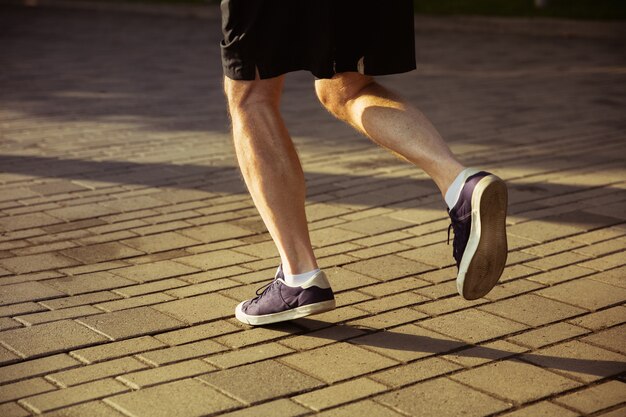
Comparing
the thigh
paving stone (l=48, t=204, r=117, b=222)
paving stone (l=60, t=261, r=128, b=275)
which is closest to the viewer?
the thigh

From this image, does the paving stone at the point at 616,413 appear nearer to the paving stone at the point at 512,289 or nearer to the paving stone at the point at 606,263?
the paving stone at the point at 512,289

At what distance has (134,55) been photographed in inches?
476

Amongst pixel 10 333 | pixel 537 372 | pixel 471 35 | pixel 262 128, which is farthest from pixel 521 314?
pixel 471 35

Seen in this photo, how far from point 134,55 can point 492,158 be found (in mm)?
7204

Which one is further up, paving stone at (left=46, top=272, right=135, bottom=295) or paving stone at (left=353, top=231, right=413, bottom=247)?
paving stone at (left=46, top=272, right=135, bottom=295)

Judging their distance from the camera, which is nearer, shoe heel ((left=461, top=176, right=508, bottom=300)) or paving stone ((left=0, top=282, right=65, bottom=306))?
shoe heel ((left=461, top=176, right=508, bottom=300))

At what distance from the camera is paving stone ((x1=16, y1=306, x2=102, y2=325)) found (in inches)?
127

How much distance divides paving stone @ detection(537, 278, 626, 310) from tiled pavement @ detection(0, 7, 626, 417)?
0.4 inches

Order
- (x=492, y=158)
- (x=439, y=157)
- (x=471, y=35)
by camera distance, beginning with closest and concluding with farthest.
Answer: (x=439, y=157) < (x=492, y=158) < (x=471, y=35)

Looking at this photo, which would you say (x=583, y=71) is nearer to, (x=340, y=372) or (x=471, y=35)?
(x=471, y=35)

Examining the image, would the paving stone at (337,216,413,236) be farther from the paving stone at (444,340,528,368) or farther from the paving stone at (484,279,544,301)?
the paving stone at (444,340,528,368)

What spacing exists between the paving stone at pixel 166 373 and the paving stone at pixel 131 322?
0.31 meters

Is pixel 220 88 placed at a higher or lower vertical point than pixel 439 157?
lower

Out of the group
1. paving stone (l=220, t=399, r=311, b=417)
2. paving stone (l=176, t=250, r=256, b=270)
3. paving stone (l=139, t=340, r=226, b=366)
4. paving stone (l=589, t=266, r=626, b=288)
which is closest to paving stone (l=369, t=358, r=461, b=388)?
paving stone (l=220, t=399, r=311, b=417)
